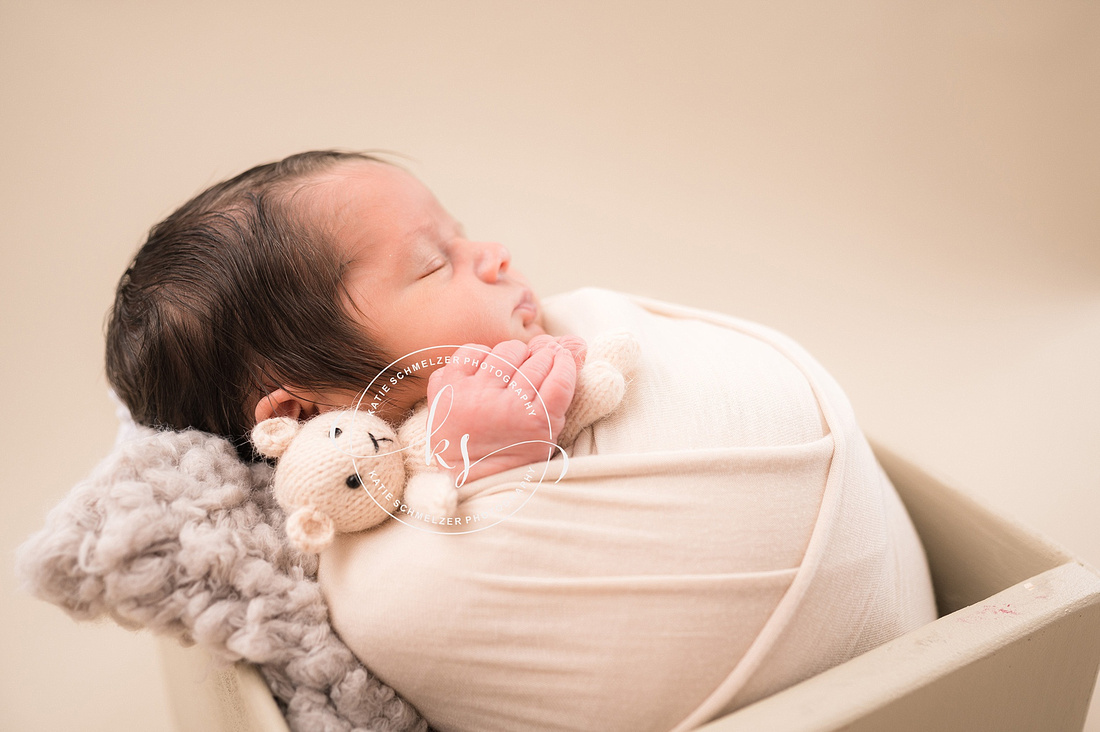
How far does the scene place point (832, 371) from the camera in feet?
5.22

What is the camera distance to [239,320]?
0.80m

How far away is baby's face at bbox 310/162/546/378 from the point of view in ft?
2.65

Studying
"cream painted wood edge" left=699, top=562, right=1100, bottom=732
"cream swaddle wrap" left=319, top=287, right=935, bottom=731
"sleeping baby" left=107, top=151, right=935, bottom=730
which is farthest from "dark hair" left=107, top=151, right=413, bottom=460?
"cream painted wood edge" left=699, top=562, right=1100, bottom=732

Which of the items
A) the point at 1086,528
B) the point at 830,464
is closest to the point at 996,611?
the point at 830,464

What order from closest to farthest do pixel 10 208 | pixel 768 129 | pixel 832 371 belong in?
pixel 10 208, pixel 832 371, pixel 768 129

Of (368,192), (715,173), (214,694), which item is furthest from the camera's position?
(715,173)

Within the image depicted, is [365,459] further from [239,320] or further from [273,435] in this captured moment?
[239,320]

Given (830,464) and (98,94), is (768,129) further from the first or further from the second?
(98,94)

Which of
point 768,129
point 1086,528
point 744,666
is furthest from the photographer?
point 768,129

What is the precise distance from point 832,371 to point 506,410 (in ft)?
3.74

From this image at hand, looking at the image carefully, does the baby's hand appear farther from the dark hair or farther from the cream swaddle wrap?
the dark hair

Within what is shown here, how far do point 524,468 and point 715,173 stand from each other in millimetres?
1328

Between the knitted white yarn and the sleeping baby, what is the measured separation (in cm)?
3

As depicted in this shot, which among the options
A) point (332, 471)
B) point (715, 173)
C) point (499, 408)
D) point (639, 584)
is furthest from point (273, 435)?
point (715, 173)
